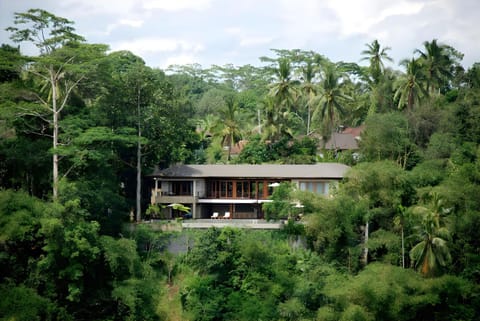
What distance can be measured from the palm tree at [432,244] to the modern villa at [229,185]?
9894 mm

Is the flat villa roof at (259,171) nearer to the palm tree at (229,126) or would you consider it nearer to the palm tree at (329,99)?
the palm tree at (229,126)

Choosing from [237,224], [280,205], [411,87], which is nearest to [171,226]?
[237,224]

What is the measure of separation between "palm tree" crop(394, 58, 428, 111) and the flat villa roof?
27.8 ft

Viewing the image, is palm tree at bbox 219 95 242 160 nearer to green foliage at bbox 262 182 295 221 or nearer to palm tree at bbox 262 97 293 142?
palm tree at bbox 262 97 293 142

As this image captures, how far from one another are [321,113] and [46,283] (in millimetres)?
27146

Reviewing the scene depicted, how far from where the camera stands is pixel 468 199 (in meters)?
31.8

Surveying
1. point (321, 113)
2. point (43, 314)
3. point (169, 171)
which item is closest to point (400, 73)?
point (321, 113)

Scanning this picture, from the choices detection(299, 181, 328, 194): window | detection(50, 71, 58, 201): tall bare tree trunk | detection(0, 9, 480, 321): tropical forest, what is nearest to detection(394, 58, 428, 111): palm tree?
detection(0, 9, 480, 321): tropical forest

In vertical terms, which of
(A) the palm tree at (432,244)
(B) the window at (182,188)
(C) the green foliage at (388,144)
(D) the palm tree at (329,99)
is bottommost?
(A) the palm tree at (432,244)

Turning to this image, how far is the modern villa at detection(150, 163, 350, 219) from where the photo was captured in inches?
1593

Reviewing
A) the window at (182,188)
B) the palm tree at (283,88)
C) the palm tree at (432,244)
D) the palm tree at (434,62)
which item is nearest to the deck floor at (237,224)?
the window at (182,188)

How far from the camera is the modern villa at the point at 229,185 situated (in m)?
40.5

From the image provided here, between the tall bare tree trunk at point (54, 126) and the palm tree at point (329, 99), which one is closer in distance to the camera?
the tall bare tree trunk at point (54, 126)

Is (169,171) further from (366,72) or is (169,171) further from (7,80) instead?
(366,72)
